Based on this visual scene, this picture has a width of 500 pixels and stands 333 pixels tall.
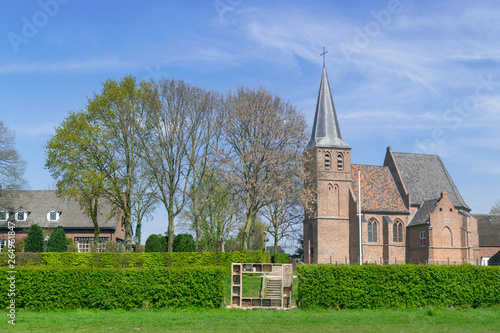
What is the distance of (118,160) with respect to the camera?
38562 millimetres

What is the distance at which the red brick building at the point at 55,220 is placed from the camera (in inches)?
2116

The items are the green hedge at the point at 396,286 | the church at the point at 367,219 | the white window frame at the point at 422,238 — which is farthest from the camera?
the white window frame at the point at 422,238

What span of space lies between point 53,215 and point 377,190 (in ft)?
119

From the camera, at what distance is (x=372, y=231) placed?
55094 mm

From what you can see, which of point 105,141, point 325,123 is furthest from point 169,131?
point 325,123

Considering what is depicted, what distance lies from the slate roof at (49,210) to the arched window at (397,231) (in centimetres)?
3037

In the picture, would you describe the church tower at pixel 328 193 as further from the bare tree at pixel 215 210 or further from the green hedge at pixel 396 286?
the green hedge at pixel 396 286

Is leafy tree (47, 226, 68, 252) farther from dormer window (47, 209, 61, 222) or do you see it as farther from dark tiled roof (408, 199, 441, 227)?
dark tiled roof (408, 199, 441, 227)

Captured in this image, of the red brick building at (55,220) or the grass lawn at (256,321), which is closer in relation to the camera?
the grass lawn at (256,321)

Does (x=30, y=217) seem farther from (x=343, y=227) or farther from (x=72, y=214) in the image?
(x=343, y=227)

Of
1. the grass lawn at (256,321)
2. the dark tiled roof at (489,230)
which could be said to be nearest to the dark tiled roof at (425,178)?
the dark tiled roof at (489,230)

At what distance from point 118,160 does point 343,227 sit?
26.1 metres

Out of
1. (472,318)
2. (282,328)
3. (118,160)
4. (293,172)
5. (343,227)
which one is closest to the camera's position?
(282,328)

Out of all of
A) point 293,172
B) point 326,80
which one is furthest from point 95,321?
point 326,80
